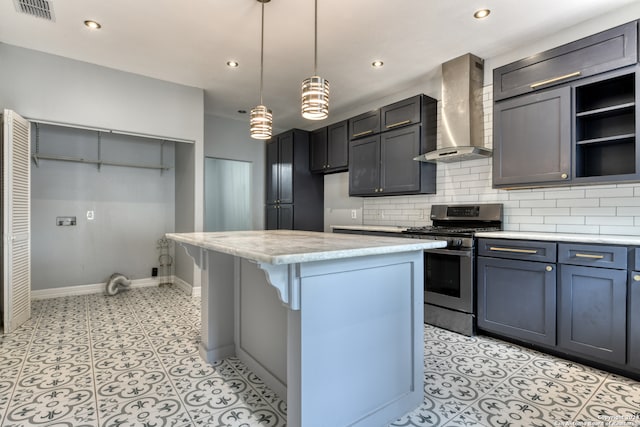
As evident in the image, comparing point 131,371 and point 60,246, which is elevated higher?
point 60,246

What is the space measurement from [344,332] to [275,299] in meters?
0.55

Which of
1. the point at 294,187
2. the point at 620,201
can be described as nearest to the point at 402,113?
the point at 294,187

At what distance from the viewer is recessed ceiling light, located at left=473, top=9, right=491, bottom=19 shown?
259 cm

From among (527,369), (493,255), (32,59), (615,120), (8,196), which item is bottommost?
(527,369)

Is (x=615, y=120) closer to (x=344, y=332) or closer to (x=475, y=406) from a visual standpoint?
(x=475, y=406)

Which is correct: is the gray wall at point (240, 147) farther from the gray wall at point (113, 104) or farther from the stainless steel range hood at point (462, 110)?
the stainless steel range hood at point (462, 110)

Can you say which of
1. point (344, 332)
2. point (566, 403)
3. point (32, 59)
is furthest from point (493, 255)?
point (32, 59)

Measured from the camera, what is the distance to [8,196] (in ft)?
9.62

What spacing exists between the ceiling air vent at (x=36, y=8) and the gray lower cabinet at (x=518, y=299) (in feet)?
13.8

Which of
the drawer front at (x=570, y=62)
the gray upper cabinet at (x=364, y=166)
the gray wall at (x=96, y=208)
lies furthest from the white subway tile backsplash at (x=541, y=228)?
the gray wall at (x=96, y=208)

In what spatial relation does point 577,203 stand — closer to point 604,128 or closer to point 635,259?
point 604,128

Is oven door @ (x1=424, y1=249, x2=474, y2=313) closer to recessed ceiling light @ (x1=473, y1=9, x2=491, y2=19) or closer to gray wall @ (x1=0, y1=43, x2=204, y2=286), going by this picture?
recessed ceiling light @ (x1=473, y1=9, x2=491, y2=19)

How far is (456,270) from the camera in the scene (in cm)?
302

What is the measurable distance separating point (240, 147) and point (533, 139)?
4.39 metres
